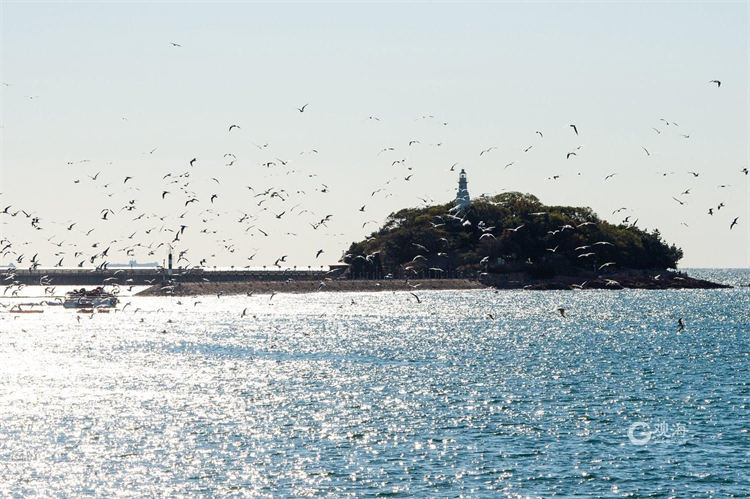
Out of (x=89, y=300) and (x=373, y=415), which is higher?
(x=89, y=300)

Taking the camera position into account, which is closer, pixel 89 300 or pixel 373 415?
pixel 373 415

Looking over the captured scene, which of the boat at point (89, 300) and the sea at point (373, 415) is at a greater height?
the boat at point (89, 300)

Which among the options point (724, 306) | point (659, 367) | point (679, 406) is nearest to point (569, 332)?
point (659, 367)

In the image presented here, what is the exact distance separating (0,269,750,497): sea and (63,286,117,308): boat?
61.1 metres

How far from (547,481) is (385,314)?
120192 mm

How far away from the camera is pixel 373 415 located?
5103 cm

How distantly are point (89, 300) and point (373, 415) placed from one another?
419 ft

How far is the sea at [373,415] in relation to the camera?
37062 millimetres

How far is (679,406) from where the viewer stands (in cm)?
5528

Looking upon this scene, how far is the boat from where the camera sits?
167375mm

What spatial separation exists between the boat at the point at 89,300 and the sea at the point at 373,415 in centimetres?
6108

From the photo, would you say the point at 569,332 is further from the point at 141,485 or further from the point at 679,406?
the point at 141,485

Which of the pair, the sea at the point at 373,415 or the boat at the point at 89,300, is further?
the boat at the point at 89,300

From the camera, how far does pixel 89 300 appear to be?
557ft
